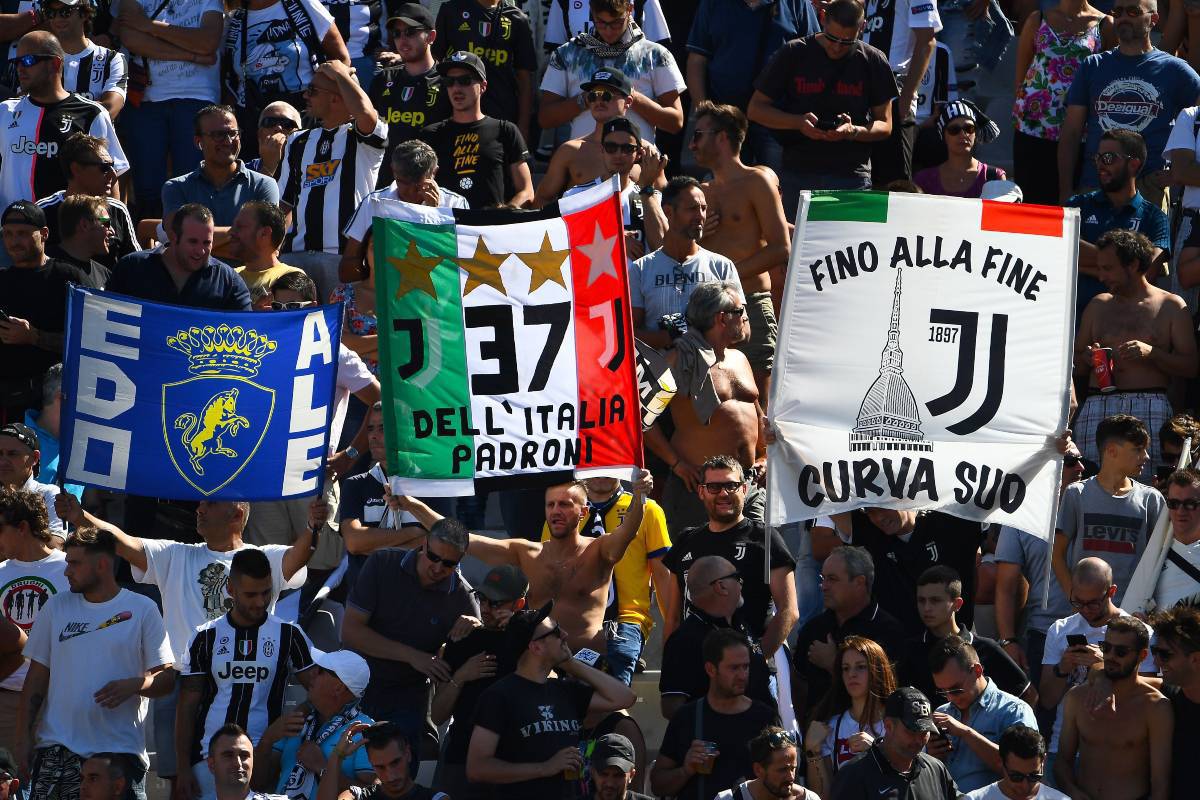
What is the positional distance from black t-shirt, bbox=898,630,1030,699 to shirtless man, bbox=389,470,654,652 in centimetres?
140

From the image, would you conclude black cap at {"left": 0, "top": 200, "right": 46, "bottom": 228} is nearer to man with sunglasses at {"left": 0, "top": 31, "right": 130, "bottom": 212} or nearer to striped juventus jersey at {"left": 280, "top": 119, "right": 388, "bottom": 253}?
man with sunglasses at {"left": 0, "top": 31, "right": 130, "bottom": 212}

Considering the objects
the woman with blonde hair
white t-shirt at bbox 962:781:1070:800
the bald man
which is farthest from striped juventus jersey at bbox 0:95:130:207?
white t-shirt at bbox 962:781:1070:800

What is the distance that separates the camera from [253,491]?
9.71m

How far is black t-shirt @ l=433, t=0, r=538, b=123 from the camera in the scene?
14.3 meters

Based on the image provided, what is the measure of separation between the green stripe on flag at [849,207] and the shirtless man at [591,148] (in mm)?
2889

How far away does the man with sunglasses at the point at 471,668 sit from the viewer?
9.67m

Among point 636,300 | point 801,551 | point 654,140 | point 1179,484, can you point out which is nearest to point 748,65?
point 654,140

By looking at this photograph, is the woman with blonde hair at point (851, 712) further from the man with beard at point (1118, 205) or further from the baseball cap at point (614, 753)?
the man with beard at point (1118, 205)

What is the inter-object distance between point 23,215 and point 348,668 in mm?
3392

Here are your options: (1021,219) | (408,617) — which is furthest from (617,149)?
(408,617)

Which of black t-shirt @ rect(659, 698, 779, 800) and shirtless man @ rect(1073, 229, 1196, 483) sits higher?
shirtless man @ rect(1073, 229, 1196, 483)

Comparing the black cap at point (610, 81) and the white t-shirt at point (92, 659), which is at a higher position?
the black cap at point (610, 81)

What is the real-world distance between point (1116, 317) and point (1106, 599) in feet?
9.15

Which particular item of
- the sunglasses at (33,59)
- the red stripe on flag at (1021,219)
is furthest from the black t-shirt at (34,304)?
the red stripe on flag at (1021,219)
